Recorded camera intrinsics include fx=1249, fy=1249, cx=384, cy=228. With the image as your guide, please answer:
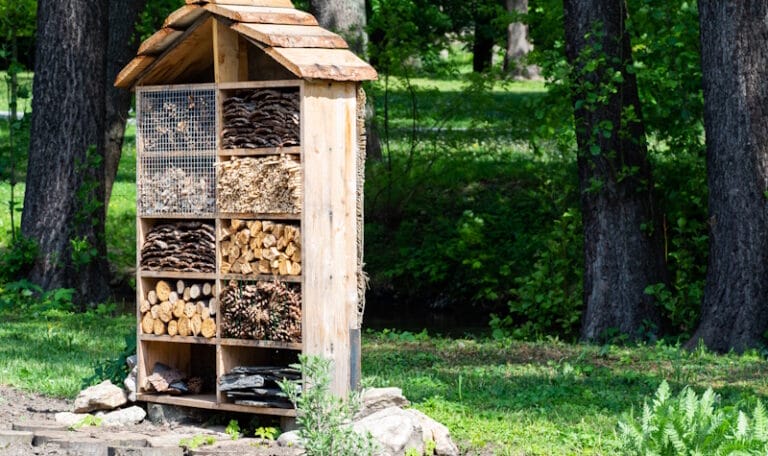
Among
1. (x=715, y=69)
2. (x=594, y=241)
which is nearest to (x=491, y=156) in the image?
(x=594, y=241)

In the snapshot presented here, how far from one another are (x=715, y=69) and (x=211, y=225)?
5380mm

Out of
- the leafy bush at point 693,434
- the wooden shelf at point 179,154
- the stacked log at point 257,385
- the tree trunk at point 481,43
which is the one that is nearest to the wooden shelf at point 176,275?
the stacked log at point 257,385

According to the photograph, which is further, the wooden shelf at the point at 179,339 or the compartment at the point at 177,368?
the compartment at the point at 177,368

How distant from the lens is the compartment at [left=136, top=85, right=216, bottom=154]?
26.5ft

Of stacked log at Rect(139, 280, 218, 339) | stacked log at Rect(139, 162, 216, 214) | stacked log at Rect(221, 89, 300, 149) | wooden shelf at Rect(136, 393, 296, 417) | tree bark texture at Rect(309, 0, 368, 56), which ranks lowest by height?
wooden shelf at Rect(136, 393, 296, 417)

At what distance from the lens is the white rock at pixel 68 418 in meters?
8.08

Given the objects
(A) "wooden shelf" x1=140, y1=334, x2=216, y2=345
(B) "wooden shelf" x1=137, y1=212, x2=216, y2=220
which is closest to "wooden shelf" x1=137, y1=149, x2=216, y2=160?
(B) "wooden shelf" x1=137, y1=212, x2=216, y2=220

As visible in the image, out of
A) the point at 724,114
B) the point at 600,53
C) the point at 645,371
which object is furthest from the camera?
the point at 600,53

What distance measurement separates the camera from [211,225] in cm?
812

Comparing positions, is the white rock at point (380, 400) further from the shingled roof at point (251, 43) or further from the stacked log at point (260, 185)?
the shingled roof at point (251, 43)

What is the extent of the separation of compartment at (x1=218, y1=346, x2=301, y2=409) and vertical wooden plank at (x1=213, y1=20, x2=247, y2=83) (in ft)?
5.74

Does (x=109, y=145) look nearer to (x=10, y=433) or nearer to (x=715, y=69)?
(x=715, y=69)

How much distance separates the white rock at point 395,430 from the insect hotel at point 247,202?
1.86 ft

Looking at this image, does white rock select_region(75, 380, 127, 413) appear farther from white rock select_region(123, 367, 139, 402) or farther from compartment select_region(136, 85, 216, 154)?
compartment select_region(136, 85, 216, 154)
